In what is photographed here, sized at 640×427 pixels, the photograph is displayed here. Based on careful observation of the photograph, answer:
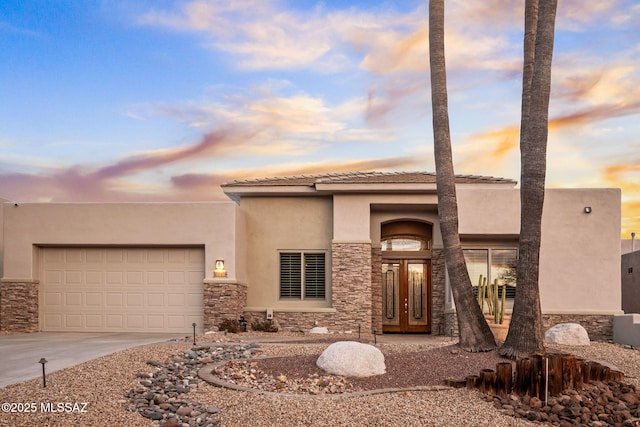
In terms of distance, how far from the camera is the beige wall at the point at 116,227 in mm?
17734

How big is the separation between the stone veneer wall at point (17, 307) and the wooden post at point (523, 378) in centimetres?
1425

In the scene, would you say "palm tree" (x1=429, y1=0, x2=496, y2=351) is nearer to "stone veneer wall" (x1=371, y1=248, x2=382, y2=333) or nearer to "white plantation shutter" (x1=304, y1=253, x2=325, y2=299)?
"stone veneer wall" (x1=371, y1=248, x2=382, y2=333)

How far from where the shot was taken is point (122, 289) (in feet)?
59.1

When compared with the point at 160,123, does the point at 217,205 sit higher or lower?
lower

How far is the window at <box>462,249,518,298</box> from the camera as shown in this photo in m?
18.6

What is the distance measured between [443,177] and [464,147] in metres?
8.57

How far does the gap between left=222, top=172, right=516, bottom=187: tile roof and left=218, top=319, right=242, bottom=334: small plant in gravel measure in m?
4.02

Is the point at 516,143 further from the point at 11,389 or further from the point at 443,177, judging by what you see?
the point at 11,389

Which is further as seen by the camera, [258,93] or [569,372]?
[258,93]

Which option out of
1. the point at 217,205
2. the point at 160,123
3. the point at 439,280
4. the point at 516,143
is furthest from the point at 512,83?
the point at 160,123

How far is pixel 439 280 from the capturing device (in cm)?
1886

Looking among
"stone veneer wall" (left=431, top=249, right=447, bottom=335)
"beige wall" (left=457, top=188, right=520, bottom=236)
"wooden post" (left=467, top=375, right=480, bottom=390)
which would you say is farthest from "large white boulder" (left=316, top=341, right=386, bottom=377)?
"stone veneer wall" (left=431, top=249, right=447, bottom=335)

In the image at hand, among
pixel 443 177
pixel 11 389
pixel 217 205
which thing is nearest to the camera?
pixel 11 389

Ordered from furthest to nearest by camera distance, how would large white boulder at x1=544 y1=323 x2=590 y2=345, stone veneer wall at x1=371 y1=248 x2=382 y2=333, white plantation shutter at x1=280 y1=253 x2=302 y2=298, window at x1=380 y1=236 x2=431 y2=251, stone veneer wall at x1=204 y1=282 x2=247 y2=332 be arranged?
1. window at x1=380 y1=236 x2=431 y2=251
2. white plantation shutter at x1=280 y1=253 x2=302 y2=298
3. stone veneer wall at x1=371 y1=248 x2=382 y2=333
4. stone veneer wall at x1=204 y1=282 x2=247 y2=332
5. large white boulder at x1=544 y1=323 x2=590 y2=345
